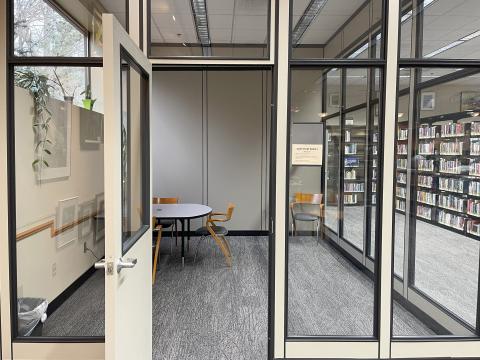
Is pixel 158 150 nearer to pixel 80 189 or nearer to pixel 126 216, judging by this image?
pixel 80 189

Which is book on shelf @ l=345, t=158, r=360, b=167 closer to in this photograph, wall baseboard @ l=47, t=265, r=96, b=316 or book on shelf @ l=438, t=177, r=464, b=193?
book on shelf @ l=438, t=177, r=464, b=193

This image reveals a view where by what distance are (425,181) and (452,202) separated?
239mm

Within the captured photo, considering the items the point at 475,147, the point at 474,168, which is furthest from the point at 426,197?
the point at 475,147

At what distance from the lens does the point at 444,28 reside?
2369 millimetres

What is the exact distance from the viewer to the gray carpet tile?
7.61 ft

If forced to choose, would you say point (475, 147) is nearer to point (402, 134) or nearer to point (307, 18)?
point (402, 134)

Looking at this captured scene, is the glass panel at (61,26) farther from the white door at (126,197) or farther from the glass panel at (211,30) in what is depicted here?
the white door at (126,197)

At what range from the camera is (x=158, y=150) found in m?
5.78

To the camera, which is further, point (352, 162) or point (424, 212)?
point (424, 212)

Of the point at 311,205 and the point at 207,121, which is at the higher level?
the point at 207,121

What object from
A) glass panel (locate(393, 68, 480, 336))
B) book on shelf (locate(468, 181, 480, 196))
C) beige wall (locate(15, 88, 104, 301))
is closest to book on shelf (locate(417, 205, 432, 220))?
glass panel (locate(393, 68, 480, 336))

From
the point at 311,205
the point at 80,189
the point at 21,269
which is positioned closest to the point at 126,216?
the point at 21,269

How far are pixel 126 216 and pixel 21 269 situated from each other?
41.5 inches

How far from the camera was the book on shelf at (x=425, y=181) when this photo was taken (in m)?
2.53
